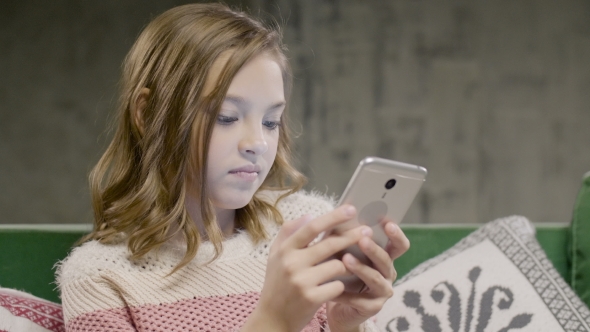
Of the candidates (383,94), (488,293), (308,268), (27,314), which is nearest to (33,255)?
(27,314)

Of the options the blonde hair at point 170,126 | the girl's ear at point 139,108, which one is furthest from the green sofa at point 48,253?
the girl's ear at point 139,108

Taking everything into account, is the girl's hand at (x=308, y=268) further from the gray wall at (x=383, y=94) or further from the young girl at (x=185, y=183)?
the gray wall at (x=383, y=94)

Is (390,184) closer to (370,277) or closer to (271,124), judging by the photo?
(370,277)

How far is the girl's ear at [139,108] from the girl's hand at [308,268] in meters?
0.42

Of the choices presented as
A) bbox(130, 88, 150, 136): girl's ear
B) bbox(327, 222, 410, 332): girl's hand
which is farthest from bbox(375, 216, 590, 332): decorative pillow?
bbox(130, 88, 150, 136): girl's ear

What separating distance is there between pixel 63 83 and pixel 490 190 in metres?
1.46

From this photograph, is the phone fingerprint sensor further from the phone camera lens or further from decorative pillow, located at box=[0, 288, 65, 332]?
decorative pillow, located at box=[0, 288, 65, 332]

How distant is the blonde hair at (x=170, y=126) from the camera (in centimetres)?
99

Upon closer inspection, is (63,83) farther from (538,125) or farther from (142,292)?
(538,125)

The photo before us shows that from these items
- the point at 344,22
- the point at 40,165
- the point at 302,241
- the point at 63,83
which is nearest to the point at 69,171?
the point at 40,165

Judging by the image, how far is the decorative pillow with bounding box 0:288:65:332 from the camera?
1.07m

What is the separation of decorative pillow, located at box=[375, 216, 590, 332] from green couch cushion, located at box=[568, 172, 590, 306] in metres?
0.08

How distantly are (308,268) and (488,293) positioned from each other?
1.93ft

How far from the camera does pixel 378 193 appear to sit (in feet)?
2.49
